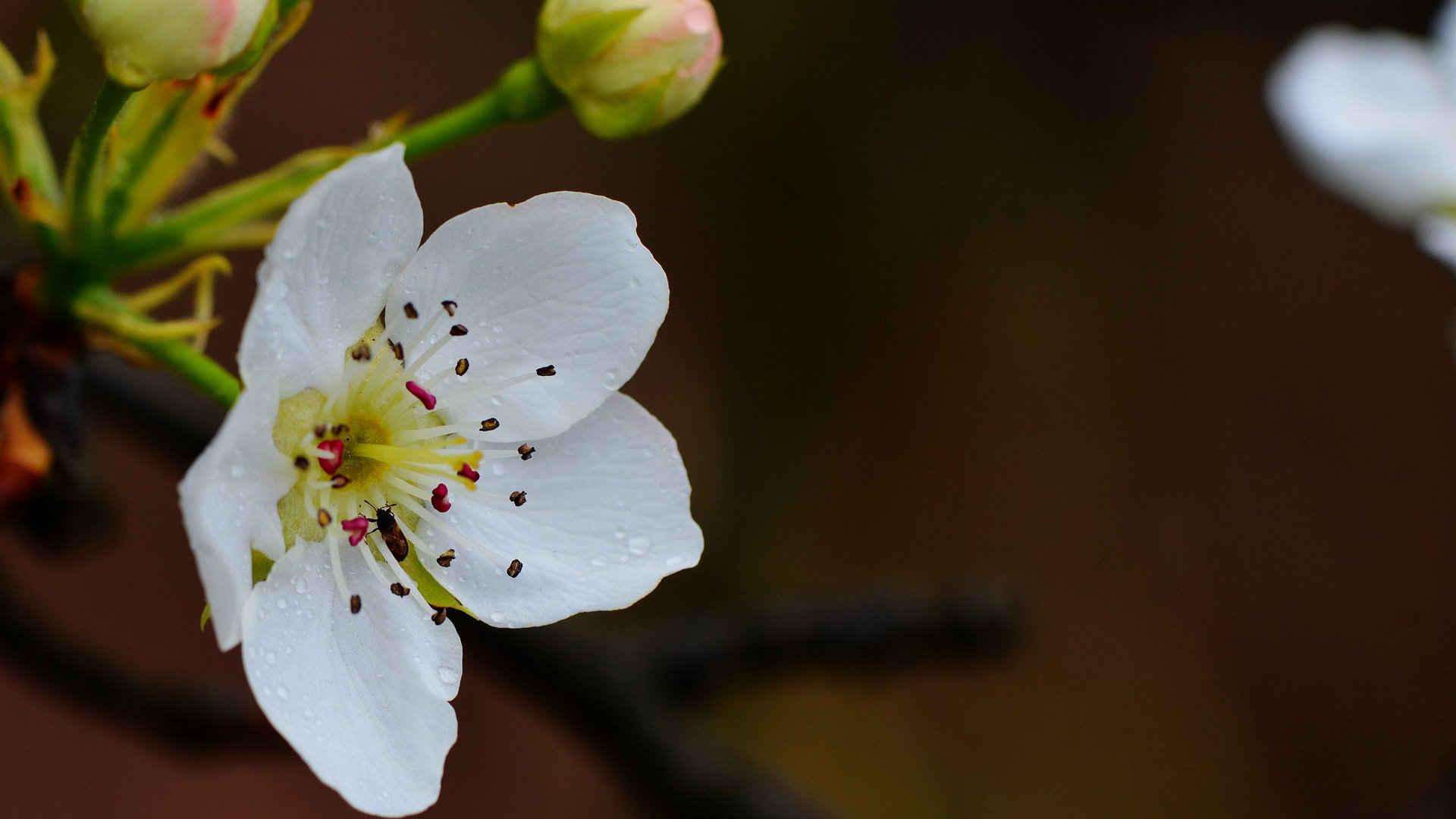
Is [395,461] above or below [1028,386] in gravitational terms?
below

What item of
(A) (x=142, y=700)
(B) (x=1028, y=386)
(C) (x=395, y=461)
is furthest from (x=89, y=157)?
(B) (x=1028, y=386)

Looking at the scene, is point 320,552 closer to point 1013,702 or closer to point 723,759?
point 723,759

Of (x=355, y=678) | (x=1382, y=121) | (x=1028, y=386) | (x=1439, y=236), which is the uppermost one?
(x=1028, y=386)

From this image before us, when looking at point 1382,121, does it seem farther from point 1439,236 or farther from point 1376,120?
point 1439,236

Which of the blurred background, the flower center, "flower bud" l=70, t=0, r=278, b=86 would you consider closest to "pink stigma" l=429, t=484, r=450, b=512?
the flower center

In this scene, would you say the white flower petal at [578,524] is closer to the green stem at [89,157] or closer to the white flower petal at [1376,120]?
the green stem at [89,157]

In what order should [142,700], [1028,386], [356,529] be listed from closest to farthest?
1. [356,529]
2. [142,700]
3. [1028,386]

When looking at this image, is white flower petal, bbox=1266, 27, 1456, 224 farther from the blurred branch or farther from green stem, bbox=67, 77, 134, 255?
the blurred branch

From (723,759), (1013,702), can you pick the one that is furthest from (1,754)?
(1013,702)
